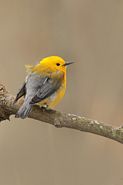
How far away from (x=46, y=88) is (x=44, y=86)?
0.6 inches

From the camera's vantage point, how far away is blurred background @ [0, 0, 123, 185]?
3.57 m

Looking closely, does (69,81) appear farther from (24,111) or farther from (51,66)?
(24,111)

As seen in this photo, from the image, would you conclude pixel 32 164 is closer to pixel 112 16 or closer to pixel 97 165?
pixel 97 165

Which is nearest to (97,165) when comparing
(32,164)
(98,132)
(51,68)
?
(32,164)

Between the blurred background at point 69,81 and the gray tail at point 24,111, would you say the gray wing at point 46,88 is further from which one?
the blurred background at point 69,81

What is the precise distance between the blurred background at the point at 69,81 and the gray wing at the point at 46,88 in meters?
1.24

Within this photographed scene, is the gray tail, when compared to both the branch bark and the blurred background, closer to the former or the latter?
the branch bark

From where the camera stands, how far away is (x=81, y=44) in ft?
12.3

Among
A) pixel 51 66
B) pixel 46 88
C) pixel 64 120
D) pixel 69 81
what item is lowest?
pixel 64 120

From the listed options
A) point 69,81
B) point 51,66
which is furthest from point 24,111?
point 69,81

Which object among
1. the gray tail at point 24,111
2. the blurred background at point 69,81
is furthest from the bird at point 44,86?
the blurred background at point 69,81

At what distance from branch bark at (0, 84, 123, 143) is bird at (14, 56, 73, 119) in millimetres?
33

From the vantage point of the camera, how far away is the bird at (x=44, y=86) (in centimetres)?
218

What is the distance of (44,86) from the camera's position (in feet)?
7.50
